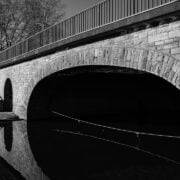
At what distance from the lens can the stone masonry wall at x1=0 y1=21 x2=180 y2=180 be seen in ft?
24.4

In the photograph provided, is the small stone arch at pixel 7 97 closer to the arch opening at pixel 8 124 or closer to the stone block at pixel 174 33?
the arch opening at pixel 8 124

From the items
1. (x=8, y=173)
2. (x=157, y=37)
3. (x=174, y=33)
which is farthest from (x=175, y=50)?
(x=8, y=173)

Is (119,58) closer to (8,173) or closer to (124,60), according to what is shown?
(124,60)

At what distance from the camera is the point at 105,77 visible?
1947cm

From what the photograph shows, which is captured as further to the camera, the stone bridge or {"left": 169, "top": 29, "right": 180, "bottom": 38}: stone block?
the stone bridge

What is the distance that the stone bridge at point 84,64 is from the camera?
7.54 m

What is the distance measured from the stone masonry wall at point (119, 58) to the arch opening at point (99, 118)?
52 centimetres

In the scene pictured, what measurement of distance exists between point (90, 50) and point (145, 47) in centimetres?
286

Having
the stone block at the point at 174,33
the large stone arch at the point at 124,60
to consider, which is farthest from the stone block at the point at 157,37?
the large stone arch at the point at 124,60

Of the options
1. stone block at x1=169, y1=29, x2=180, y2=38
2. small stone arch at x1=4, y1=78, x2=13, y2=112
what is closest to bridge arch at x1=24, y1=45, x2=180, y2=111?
stone block at x1=169, y1=29, x2=180, y2=38

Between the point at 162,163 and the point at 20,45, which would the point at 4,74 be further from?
the point at 162,163

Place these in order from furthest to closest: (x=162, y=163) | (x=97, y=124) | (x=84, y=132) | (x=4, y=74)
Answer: (x=4, y=74)
(x=97, y=124)
(x=84, y=132)
(x=162, y=163)

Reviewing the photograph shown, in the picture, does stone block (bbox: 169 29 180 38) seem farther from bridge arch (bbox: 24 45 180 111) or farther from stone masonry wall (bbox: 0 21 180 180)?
bridge arch (bbox: 24 45 180 111)

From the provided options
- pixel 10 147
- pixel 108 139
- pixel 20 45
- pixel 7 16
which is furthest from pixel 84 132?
pixel 7 16
